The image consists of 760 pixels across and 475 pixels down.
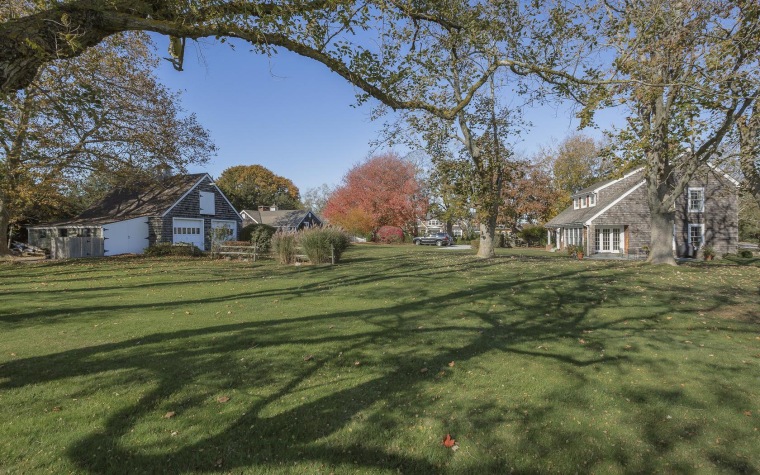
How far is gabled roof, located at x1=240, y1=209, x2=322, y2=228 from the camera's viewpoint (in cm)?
4856

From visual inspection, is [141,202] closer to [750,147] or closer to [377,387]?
[377,387]

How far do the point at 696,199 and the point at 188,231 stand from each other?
1518 inches

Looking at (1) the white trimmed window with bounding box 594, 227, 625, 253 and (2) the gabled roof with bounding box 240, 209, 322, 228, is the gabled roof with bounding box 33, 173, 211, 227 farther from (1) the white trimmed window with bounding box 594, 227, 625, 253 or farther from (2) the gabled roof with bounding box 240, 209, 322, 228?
(1) the white trimmed window with bounding box 594, 227, 625, 253

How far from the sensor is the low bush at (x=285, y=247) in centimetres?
2052

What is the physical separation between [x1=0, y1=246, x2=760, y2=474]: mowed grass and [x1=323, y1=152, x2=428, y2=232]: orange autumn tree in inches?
1808

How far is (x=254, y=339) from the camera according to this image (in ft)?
21.9

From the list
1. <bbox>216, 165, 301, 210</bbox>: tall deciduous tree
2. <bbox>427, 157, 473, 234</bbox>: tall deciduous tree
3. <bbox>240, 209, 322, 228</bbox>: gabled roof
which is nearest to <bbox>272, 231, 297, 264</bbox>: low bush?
<bbox>427, 157, 473, 234</bbox>: tall deciduous tree

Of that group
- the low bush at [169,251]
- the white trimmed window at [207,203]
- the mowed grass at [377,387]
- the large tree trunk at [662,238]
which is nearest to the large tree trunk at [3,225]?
the low bush at [169,251]

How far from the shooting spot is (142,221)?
31797 mm

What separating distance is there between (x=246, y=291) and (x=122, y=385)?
7261mm

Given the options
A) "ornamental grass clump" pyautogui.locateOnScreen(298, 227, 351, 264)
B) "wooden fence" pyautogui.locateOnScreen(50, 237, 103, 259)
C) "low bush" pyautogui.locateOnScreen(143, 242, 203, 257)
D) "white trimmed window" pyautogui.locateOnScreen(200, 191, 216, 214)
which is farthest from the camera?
"white trimmed window" pyautogui.locateOnScreen(200, 191, 216, 214)

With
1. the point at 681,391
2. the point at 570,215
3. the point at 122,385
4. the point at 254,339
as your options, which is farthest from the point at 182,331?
the point at 570,215

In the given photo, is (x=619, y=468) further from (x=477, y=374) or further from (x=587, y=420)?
(x=477, y=374)

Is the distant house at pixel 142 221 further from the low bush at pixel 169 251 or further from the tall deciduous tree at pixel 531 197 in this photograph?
the tall deciduous tree at pixel 531 197
